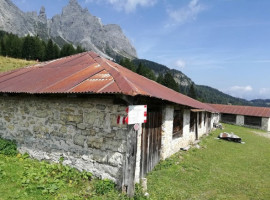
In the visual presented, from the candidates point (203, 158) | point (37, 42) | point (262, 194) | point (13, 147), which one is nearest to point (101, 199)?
point (13, 147)

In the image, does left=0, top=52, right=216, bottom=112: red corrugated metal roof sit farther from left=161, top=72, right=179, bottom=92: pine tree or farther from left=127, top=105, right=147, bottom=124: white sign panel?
left=161, top=72, right=179, bottom=92: pine tree

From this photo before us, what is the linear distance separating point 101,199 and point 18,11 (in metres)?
184

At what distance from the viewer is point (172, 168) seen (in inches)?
310

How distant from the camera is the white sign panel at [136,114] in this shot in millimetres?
4922

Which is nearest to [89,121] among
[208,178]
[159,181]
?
[159,181]

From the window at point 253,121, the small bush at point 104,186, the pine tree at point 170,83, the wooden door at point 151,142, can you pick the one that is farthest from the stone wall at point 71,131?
the pine tree at point 170,83

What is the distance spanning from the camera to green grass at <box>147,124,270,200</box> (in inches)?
240

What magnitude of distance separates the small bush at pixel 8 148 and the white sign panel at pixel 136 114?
203 inches

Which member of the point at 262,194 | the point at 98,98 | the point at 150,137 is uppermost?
the point at 98,98

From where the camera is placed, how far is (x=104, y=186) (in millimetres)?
5184

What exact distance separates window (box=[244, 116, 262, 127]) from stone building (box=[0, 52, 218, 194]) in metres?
34.9

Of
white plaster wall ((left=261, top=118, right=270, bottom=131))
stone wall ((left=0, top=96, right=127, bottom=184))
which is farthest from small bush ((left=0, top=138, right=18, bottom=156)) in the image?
white plaster wall ((left=261, top=118, right=270, bottom=131))

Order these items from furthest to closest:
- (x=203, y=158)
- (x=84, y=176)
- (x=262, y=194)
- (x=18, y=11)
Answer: (x=18, y=11) < (x=203, y=158) < (x=262, y=194) < (x=84, y=176)

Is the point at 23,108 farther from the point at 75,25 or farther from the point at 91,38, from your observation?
the point at 75,25
